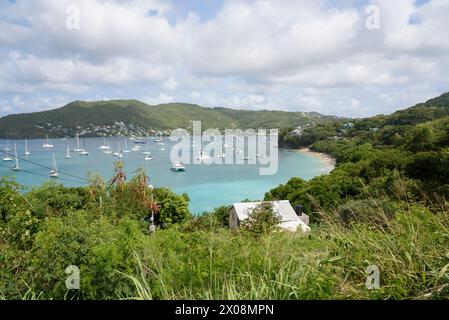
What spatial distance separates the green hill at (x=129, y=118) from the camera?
101 metres

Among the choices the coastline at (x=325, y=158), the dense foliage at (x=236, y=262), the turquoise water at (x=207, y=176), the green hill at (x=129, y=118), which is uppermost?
the green hill at (x=129, y=118)

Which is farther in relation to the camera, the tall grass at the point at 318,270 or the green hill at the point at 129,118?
the green hill at the point at 129,118

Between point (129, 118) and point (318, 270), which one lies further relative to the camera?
point (129, 118)

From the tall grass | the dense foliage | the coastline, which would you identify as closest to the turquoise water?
the coastline

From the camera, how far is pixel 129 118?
131500mm

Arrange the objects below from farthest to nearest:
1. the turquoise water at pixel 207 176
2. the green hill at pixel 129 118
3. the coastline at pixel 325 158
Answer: the green hill at pixel 129 118 < the coastline at pixel 325 158 < the turquoise water at pixel 207 176


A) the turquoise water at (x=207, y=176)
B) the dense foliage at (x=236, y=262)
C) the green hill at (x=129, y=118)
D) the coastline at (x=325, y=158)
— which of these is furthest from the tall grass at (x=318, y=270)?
the green hill at (x=129, y=118)

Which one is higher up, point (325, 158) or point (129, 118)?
point (129, 118)

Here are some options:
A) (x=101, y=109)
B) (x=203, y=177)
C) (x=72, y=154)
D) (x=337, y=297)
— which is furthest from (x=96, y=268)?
(x=101, y=109)

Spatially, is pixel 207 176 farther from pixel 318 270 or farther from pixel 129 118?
pixel 129 118

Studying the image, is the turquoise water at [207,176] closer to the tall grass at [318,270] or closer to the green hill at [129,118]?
the green hill at [129,118]

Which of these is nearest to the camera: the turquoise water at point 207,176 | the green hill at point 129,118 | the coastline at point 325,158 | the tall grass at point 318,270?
the tall grass at point 318,270

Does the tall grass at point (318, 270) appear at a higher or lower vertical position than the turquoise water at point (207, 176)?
higher

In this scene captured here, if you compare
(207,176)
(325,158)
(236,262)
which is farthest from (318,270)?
(325,158)
